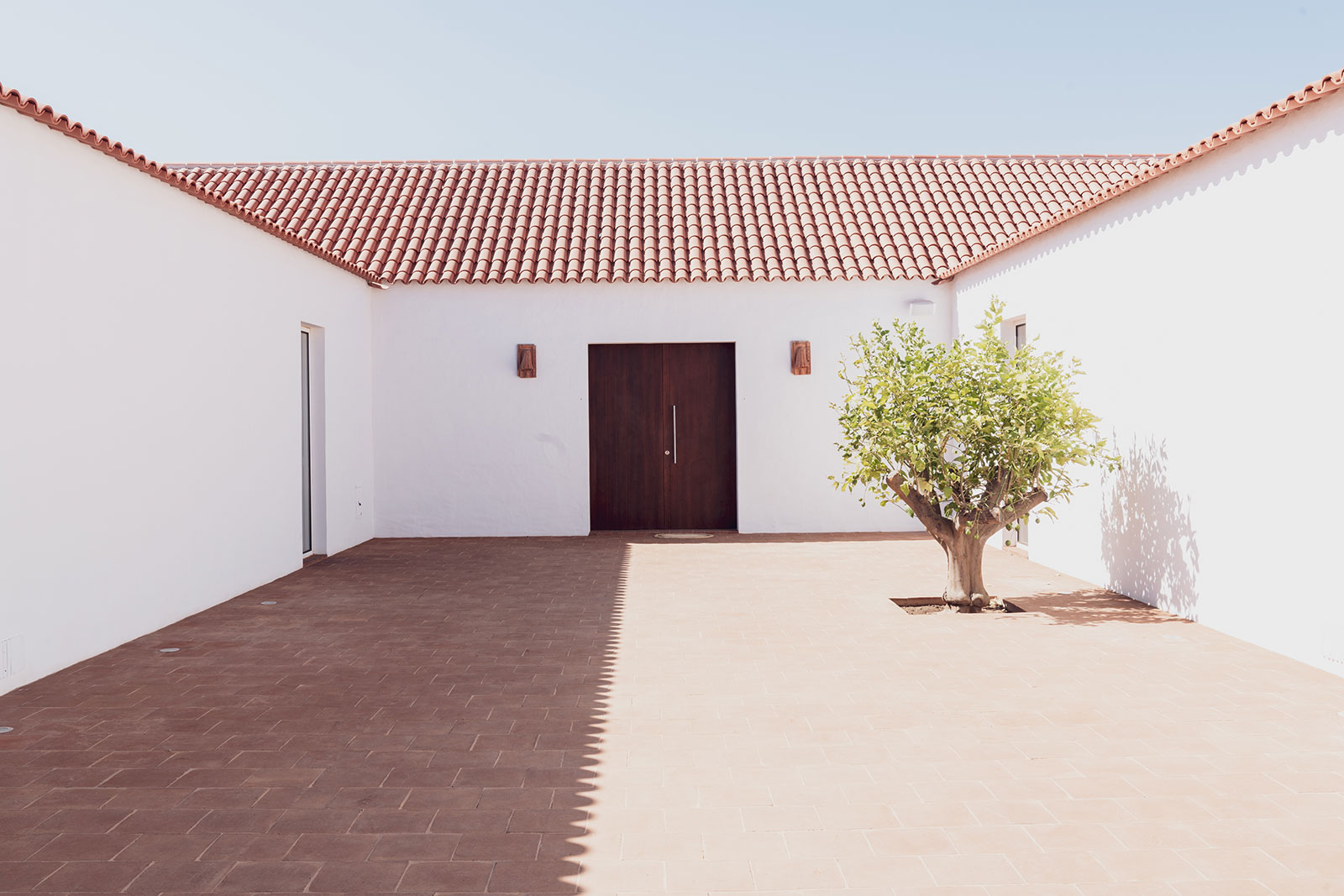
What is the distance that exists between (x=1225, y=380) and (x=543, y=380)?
840 centimetres

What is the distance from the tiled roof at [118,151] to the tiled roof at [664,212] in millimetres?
4041

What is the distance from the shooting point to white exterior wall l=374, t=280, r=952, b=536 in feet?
42.8

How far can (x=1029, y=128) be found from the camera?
1855 centimetres

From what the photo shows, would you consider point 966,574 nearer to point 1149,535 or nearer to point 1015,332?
point 1149,535

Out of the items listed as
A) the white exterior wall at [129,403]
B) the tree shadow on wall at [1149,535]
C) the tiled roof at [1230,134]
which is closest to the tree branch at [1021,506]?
the tree shadow on wall at [1149,535]

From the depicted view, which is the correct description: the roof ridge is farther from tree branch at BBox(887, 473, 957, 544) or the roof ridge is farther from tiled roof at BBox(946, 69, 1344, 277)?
tree branch at BBox(887, 473, 957, 544)

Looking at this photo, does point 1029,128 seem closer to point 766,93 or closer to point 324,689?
point 766,93

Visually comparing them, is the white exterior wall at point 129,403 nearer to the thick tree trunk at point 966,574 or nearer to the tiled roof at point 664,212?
the tiled roof at point 664,212

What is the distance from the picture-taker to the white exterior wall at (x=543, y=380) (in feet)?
42.8

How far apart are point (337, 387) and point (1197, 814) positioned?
395 inches

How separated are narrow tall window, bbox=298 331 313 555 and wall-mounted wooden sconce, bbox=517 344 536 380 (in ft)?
9.34

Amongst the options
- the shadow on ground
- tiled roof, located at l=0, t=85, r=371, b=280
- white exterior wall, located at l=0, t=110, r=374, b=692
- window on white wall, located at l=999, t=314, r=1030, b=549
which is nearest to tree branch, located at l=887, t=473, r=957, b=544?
the shadow on ground

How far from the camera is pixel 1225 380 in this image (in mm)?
6723

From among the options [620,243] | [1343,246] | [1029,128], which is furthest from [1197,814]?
[1029,128]
